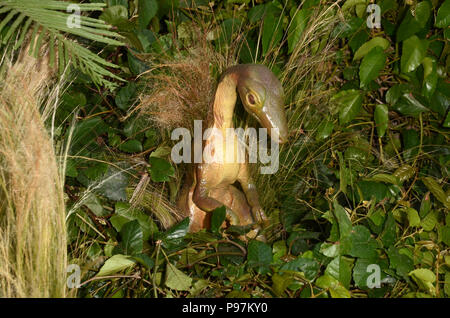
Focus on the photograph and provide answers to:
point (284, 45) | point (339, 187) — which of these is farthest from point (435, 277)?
point (284, 45)

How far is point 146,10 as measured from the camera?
48.9 inches

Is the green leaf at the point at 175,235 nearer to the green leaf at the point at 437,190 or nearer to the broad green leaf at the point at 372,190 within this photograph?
the broad green leaf at the point at 372,190

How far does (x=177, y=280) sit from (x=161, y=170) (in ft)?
0.88

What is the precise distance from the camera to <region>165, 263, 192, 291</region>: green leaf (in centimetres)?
92

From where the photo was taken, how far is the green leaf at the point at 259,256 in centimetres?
94

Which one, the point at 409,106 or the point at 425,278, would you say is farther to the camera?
the point at 409,106

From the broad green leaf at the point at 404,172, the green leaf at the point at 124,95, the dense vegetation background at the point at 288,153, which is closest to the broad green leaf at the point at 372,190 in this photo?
the dense vegetation background at the point at 288,153

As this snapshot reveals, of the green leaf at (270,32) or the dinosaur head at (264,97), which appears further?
the green leaf at (270,32)

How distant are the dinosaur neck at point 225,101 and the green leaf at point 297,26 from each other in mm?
356

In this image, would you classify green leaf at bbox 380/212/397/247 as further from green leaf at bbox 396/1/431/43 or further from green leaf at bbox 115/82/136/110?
green leaf at bbox 115/82/136/110

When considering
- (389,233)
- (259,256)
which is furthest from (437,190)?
(259,256)

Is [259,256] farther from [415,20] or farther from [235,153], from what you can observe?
[415,20]
